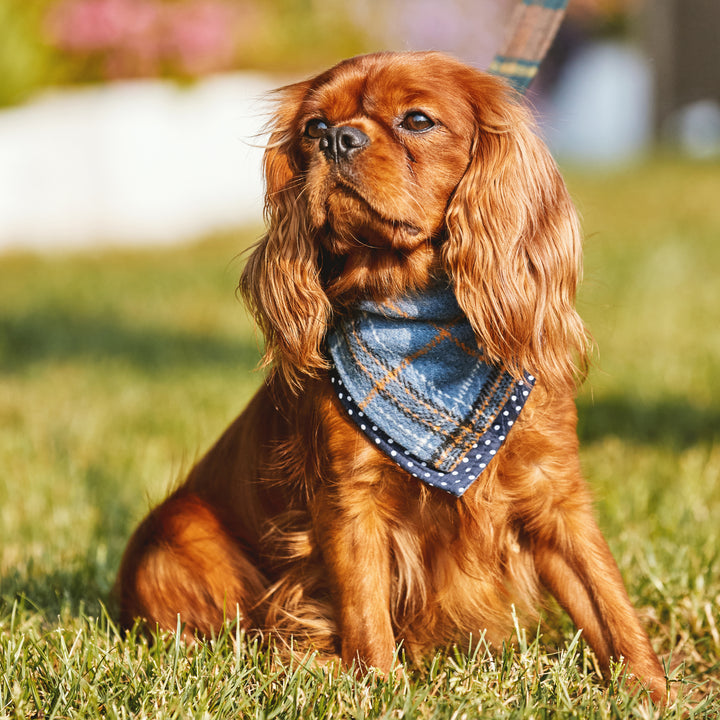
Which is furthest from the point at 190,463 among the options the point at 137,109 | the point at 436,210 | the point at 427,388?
the point at 137,109

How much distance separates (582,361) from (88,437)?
8.82ft

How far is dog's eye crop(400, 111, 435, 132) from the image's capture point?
2.21 meters

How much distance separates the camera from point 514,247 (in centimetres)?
224

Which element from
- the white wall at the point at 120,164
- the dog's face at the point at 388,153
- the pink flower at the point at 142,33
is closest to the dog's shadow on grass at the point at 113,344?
the dog's face at the point at 388,153

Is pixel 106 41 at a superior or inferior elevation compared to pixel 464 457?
inferior

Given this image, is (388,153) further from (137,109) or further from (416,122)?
(137,109)

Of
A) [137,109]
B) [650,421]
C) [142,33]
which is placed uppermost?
[142,33]

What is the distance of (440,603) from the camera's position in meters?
2.46

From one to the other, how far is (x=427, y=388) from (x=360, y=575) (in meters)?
0.45

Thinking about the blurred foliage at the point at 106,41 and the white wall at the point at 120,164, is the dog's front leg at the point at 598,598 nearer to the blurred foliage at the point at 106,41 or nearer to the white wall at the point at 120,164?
the white wall at the point at 120,164

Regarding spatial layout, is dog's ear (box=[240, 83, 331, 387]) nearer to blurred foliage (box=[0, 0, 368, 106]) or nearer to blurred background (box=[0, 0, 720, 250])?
blurred background (box=[0, 0, 720, 250])

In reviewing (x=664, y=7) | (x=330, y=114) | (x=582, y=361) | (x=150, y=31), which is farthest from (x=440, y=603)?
(x=664, y=7)

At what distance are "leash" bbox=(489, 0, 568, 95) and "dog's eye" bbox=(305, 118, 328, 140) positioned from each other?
1.97 feet

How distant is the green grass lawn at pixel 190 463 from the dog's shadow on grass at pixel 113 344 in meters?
0.02
